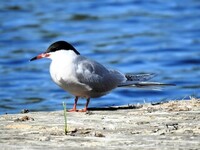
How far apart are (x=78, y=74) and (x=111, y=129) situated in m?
1.38

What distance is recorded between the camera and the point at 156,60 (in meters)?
19.5

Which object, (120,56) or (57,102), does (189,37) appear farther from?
(57,102)

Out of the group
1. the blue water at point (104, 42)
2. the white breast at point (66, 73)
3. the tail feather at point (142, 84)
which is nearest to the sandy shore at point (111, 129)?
the white breast at point (66, 73)

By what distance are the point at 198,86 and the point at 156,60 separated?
3647 millimetres

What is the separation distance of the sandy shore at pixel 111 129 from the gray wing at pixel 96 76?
1.15ft

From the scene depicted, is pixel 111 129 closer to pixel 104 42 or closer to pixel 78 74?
pixel 78 74

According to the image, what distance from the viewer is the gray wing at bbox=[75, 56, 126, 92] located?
8836 millimetres

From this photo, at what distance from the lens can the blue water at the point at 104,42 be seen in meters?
15.6

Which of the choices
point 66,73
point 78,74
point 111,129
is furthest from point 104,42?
point 111,129

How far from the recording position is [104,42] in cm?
2209

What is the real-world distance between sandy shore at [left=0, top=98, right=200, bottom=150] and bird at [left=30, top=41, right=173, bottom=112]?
293 mm

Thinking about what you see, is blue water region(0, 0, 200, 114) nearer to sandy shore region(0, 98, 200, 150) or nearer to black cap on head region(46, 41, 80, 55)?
black cap on head region(46, 41, 80, 55)

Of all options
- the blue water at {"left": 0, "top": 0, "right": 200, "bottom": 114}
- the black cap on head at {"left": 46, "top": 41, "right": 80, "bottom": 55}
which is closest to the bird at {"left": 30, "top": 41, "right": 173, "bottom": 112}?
the black cap on head at {"left": 46, "top": 41, "right": 80, "bottom": 55}

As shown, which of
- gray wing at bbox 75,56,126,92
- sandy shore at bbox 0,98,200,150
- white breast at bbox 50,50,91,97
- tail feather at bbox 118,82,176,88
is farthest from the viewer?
tail feather at bbox 118,82,176,88
